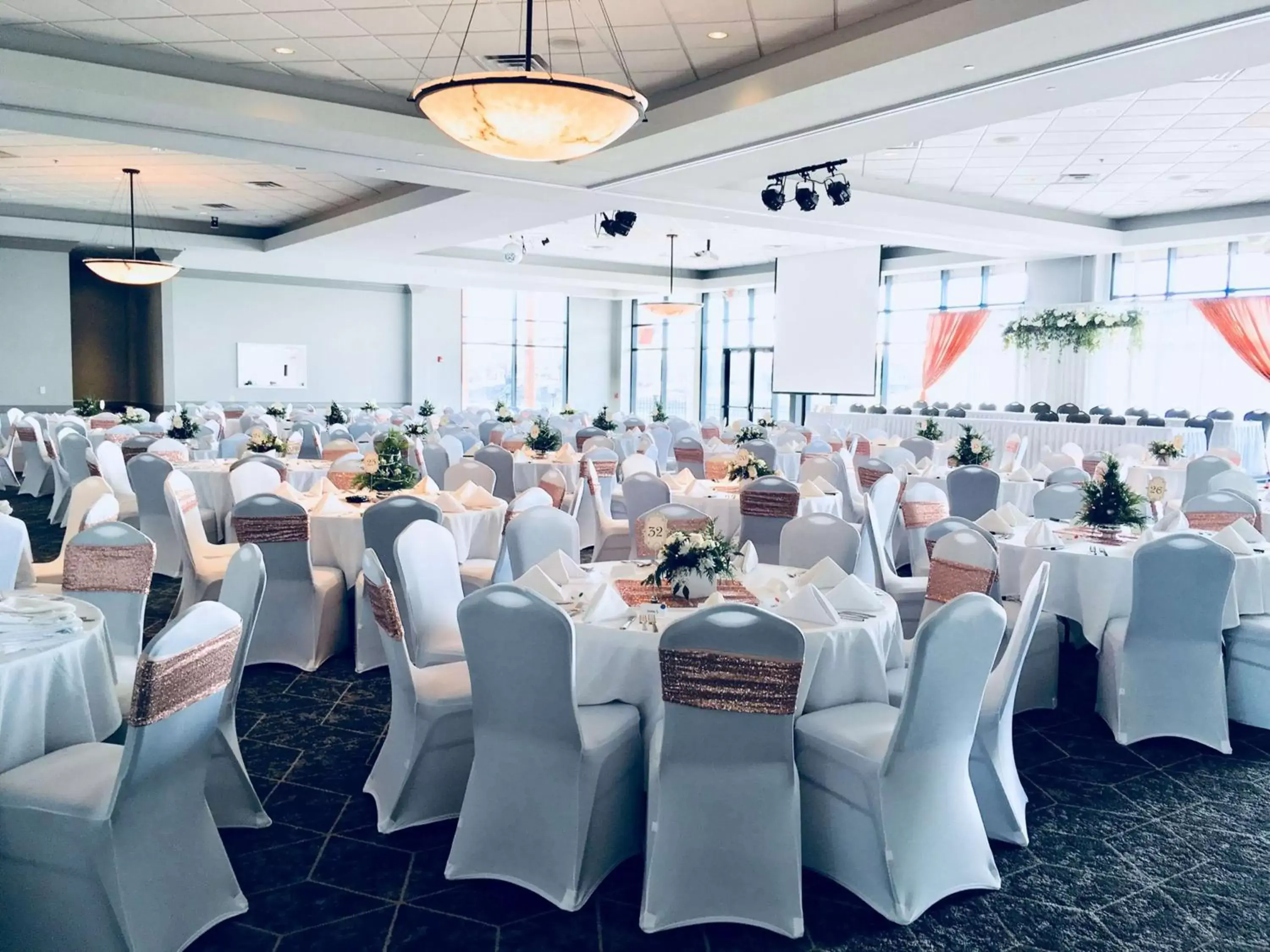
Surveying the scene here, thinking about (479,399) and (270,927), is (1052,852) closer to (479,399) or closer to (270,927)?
(270,927)

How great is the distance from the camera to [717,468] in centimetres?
923

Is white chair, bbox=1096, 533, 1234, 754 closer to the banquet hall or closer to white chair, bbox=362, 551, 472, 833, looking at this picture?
the banquet hall

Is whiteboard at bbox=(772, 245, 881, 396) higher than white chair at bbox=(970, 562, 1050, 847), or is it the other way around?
whiteboard at bbox=(772, 245, 881, 396)

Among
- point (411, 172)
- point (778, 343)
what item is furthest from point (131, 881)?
point (778, 343)

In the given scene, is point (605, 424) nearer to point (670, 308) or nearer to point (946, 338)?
point (670, 308)

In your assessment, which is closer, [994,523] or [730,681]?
[730,681]

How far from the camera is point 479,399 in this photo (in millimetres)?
24938

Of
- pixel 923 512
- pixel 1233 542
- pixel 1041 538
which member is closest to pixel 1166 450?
pixel 923 512

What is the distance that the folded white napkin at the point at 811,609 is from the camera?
360 cm

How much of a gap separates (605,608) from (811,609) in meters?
0.75

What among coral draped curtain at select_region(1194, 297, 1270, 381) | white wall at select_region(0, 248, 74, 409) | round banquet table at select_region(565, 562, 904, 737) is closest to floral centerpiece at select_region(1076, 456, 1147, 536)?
round banquet table at select_region(565, 562, 904, 737)

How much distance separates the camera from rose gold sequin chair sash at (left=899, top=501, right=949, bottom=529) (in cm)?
654

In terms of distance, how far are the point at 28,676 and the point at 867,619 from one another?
2.79 meters

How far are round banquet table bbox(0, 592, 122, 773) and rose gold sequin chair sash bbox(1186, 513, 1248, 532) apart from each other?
589 centimetres
